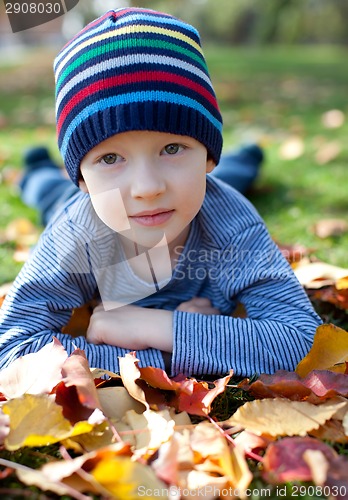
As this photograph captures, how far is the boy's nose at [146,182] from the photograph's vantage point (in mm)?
1332

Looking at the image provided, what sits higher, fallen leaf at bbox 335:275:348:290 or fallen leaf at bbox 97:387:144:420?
fallen leaf at bbox 97:387:144:420

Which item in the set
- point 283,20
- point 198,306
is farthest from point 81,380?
point 283,20

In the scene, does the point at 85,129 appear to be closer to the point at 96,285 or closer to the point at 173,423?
the point at 96,285

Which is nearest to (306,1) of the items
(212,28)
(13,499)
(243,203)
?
(212,28)

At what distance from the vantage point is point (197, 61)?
1486 mm

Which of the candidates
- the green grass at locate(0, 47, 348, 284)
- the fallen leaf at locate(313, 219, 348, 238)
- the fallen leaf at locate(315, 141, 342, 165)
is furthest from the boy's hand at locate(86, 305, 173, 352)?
the fallen leaf at locate(315, 141, 342, 165)

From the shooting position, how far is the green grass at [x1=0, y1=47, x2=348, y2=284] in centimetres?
262

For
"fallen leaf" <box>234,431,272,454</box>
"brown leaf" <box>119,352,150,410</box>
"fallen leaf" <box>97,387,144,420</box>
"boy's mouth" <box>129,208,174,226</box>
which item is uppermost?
"boy's mouth" <box>129,208,174,226</box>

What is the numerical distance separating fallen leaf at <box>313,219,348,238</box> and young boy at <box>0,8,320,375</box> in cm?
76

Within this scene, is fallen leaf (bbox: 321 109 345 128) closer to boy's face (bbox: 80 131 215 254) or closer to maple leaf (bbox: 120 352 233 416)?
boy's face (bbox: 80 131 215 254)

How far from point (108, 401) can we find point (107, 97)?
67cm

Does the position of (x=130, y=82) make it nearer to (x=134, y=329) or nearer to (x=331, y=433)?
(x=134, y=329)

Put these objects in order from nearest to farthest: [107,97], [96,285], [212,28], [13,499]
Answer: [13,499] < [107,97] < [96,285] < [212,28]

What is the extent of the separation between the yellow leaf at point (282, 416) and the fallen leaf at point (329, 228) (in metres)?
1.27
